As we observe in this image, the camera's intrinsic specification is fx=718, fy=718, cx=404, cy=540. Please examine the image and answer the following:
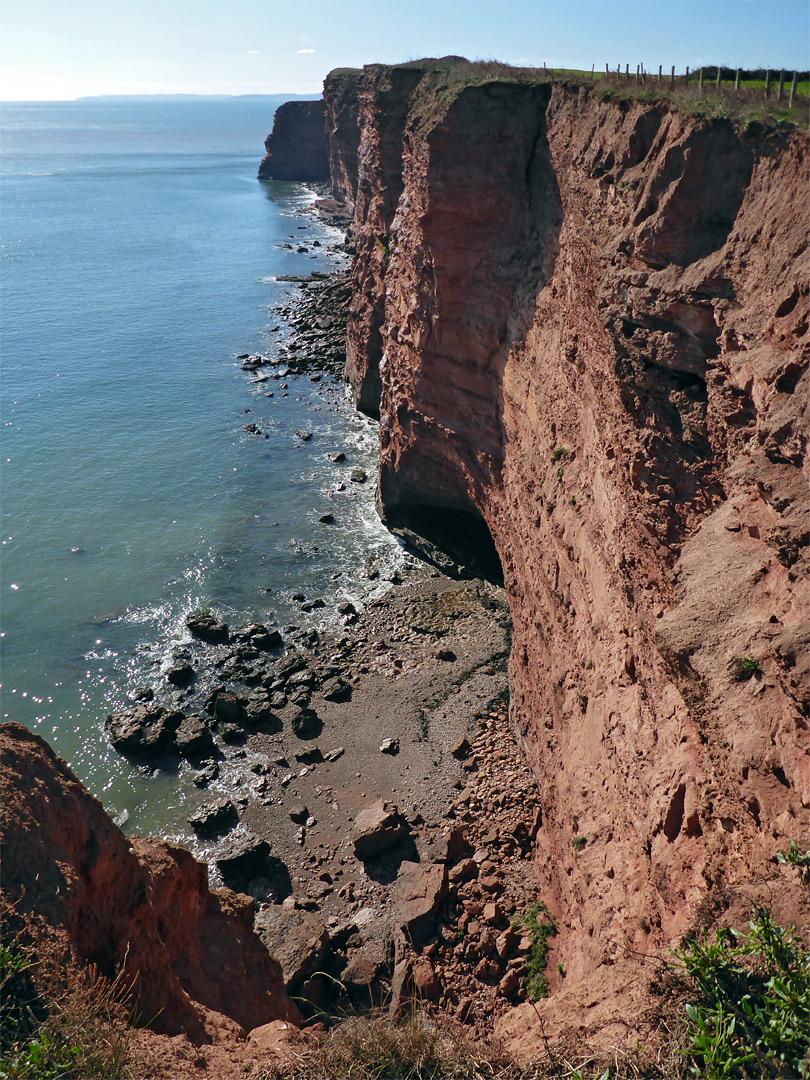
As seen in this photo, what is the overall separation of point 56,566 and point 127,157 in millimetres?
172009

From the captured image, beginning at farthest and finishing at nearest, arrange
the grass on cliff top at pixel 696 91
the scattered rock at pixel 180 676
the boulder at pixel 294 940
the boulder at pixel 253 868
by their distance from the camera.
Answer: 1. the scattered rock at pixel 180 676
2. the boulder at pixel 253 868
3. the boulder at pixel 294 940
4. the grass on cliff top at pixel 696 91

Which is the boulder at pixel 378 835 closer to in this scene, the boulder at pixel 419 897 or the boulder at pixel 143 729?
the boulder at pixel 419 897

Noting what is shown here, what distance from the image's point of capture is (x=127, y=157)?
551 feet

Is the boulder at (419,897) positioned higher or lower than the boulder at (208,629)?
lower

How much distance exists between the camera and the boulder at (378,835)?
18047mm

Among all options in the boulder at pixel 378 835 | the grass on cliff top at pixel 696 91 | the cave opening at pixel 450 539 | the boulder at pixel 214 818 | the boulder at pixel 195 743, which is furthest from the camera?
the cave opening at pixel 450 539

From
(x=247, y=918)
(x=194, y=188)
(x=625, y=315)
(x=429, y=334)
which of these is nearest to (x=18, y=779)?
(x=247, y=918)

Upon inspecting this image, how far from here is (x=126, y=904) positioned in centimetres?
1003

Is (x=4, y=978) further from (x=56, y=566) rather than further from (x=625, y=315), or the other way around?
(x=56, y=566)

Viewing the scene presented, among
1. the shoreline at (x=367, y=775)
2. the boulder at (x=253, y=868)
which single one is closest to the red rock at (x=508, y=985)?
the shoreline at (x=367, y=775)

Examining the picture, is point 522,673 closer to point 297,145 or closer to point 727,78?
point 727,78

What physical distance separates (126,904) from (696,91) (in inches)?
658

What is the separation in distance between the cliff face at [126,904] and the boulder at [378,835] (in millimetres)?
5645

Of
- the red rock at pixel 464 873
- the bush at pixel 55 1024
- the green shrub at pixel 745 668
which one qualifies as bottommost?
the red rock at pixel 464 873
